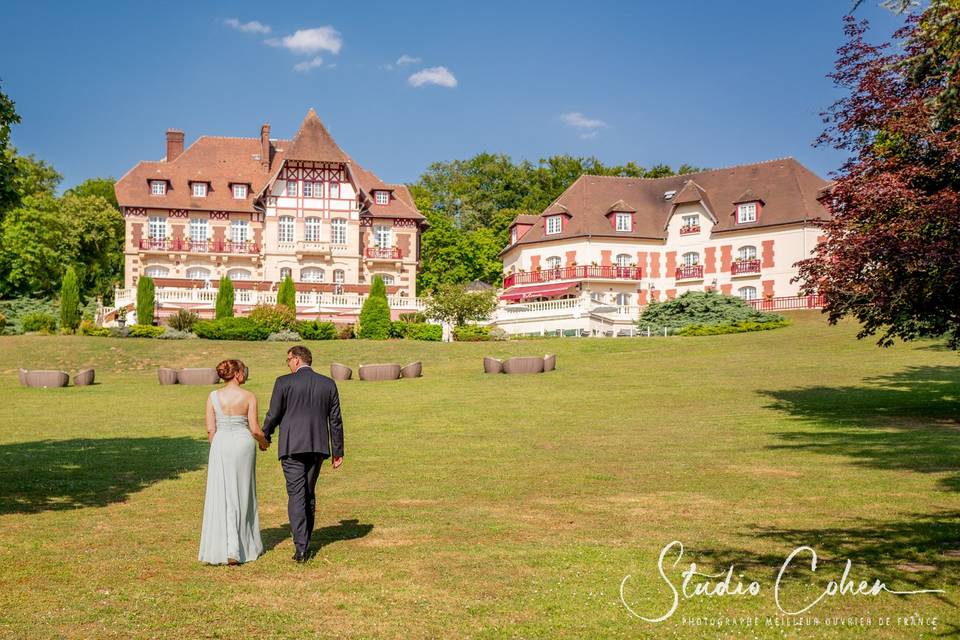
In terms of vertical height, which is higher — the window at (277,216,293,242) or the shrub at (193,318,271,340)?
the window at (277,216,293,242)

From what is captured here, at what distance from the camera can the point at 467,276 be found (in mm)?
75062

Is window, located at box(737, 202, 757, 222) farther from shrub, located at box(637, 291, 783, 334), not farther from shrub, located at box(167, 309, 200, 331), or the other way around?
shrub, located at box(167, 309, 200, 331)

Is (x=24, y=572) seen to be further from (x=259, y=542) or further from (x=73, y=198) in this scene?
Answer: (x=73, y=198)

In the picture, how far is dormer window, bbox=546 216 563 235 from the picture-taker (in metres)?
62.6

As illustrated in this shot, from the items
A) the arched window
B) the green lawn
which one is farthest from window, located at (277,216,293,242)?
the green lawn

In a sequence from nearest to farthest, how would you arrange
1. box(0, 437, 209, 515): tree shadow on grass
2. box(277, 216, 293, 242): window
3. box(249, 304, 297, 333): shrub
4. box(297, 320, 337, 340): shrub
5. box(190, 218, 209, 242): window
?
box(0, 437, 209, 515): tree shadow on grass, box(249, 304, 297, 333): shrub, box(297, 320, 337, 340): shrub, box(277, 216, 293, 242): window, box(190, 218, 209, 242): window

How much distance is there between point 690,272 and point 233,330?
30755 millimetres

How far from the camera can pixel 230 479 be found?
8547 mm

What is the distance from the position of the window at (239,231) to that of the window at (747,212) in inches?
1258

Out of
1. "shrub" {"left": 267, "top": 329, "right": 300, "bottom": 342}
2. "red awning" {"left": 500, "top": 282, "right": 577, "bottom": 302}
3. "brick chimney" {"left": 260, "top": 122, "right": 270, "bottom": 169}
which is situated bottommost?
A: "shrub" {"left": 267, "top": 329, "right": 300, "bottom": 342}

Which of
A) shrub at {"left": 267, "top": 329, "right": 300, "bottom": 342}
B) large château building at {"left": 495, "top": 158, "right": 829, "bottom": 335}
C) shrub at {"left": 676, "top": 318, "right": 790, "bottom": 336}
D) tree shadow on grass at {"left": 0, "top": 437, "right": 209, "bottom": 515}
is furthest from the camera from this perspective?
large château building at {"left": 495, "top": 158, "right": 829, "bottom": 335}

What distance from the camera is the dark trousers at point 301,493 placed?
28.6 ft

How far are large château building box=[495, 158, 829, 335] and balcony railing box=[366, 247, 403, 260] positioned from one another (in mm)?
8070

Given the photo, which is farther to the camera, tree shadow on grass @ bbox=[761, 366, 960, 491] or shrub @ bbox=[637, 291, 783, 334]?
shrub @ bbox=[637, 291, 783, 334]
